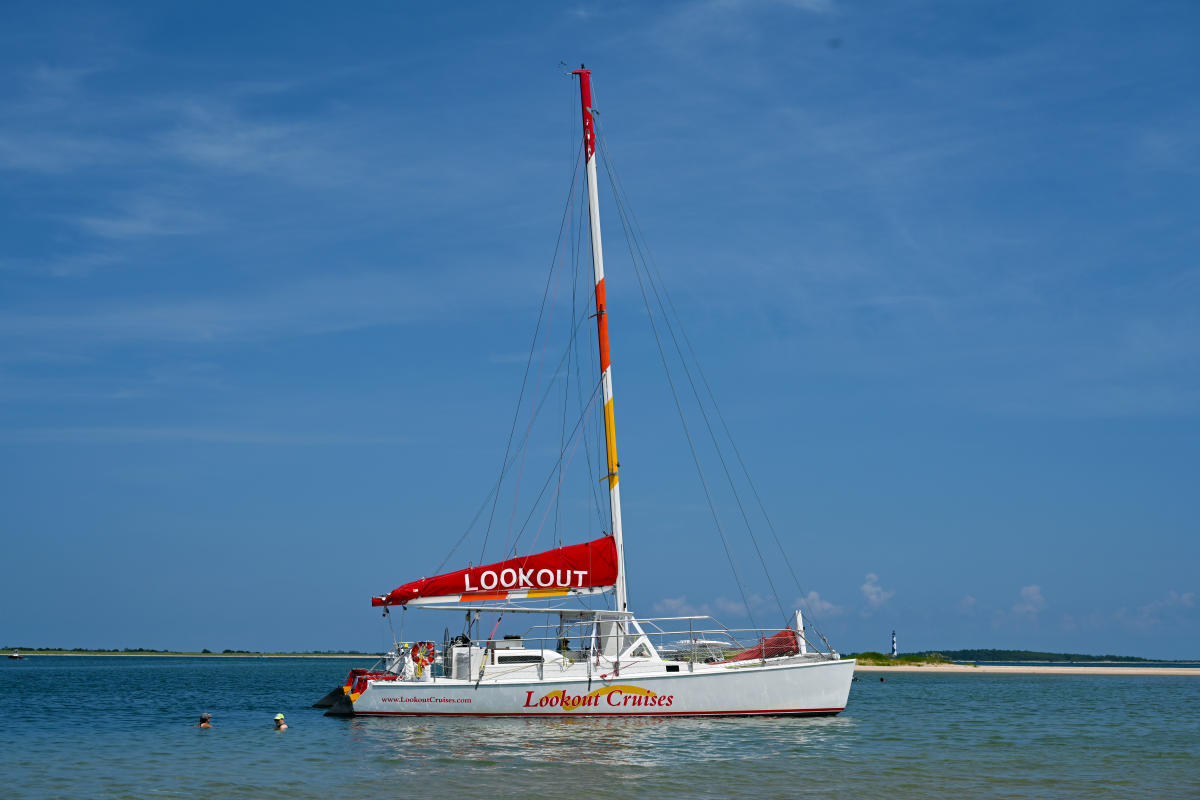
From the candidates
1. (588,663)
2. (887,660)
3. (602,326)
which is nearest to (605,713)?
(588,663)

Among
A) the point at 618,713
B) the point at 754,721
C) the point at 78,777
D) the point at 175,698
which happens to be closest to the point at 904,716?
the point at 754,721

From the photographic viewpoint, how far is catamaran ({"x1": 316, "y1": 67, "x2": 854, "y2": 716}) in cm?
2895

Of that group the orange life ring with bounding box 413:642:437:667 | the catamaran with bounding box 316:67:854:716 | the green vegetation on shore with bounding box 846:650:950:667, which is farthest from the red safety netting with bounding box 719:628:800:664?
the green vegetation on shore with bounding box 846:650:950:667

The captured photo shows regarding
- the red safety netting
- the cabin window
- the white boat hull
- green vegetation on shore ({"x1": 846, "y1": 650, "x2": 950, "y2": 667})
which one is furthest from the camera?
green vegetation on shore ({"x1": 846, "y1": 650, "x2": 950, "y2": 667})

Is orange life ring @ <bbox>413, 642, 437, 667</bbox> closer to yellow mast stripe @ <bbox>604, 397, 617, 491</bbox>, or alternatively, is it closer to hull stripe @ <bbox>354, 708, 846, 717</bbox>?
hull stripe @ <bbox>354, 708, 846, 717</bbox>

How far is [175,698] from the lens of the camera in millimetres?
48406

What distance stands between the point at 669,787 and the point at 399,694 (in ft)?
42.2

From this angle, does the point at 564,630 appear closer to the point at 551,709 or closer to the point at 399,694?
the point at 551,709

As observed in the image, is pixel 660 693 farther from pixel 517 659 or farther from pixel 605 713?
pixel 517 659

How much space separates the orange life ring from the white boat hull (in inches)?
49.5

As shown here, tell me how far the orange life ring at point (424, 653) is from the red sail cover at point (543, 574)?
220cm

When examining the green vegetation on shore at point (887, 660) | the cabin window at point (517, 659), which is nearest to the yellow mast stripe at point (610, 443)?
the cabin window at point (517, 659)

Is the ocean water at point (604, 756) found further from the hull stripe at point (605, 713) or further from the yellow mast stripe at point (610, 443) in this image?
the yellow mast stripe at point (610, 443)

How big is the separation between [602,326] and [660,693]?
11503 mm
